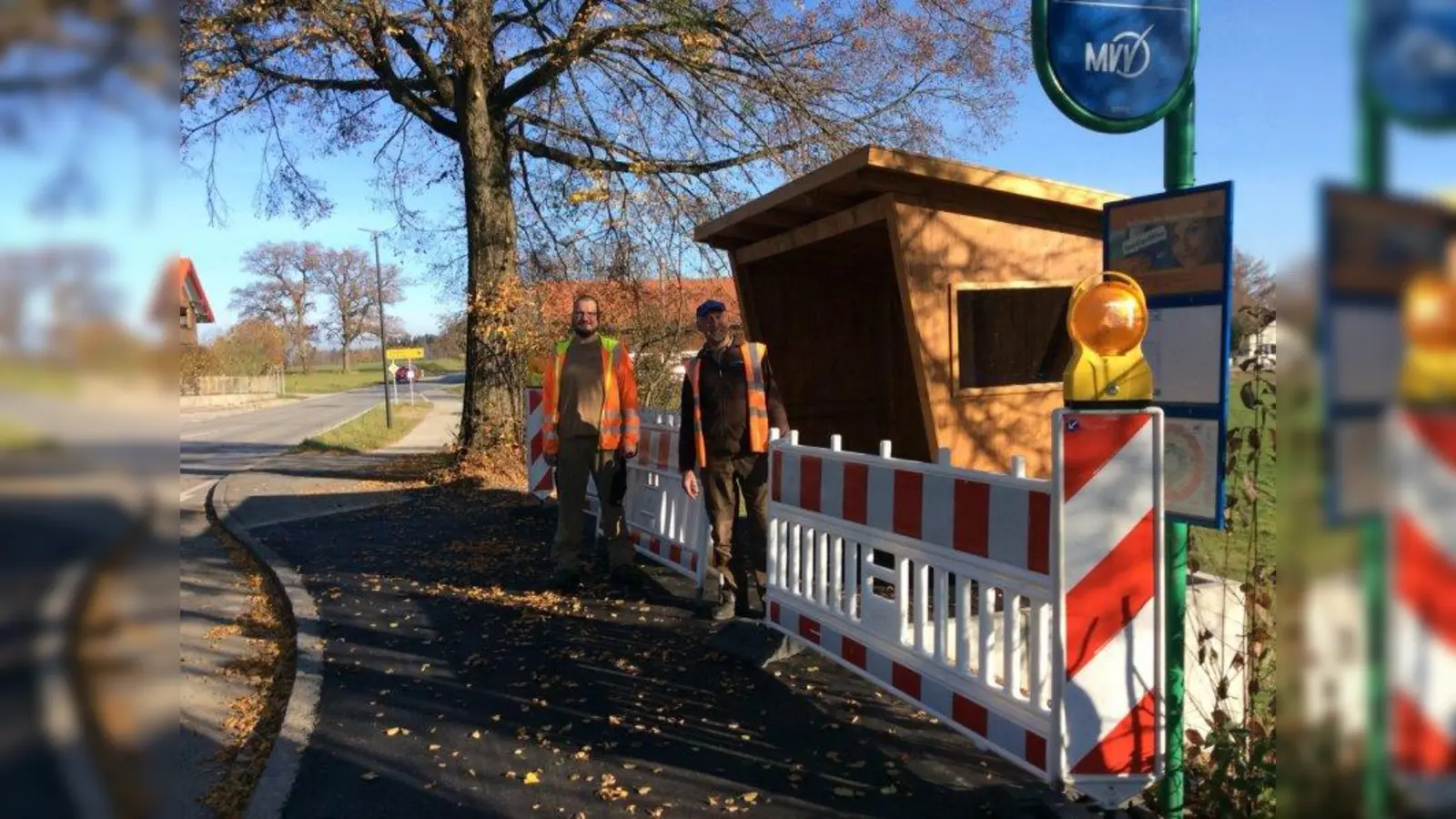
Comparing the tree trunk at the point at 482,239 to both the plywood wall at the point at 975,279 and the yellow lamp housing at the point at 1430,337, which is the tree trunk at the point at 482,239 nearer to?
the plywood wall at the point at 975,279

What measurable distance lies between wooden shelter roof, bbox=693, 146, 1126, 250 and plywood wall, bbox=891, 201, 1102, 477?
9 cm

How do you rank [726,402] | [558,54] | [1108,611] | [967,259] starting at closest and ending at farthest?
[1108,611], [726,402], [967,259], [558,54]

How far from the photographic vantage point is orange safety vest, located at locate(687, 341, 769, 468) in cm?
573

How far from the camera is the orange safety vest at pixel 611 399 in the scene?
6809 mm

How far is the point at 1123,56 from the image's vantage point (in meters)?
2.70

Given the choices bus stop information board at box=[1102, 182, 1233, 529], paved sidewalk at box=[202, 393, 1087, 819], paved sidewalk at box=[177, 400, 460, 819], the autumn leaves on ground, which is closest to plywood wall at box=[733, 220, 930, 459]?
paved sidewalk at box=[202, 393, 1087, 819]

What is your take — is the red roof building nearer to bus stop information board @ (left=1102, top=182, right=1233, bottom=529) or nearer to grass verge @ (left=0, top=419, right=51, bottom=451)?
grass verge @ (left=0, top=419, right=51, bottom=451)

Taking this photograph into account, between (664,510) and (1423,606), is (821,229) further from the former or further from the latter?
(1423,606)

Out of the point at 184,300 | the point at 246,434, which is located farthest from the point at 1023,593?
the point at 246,434

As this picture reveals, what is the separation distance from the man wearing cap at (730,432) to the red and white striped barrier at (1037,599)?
1295 mm

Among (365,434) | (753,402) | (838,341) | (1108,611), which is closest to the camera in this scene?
(1108,611)

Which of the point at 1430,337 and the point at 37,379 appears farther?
the point at 37,379

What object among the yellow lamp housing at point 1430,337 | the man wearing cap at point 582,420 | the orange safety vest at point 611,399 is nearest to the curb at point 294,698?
the man wearing cap at point 582,420

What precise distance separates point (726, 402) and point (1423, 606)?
510 centimetres
